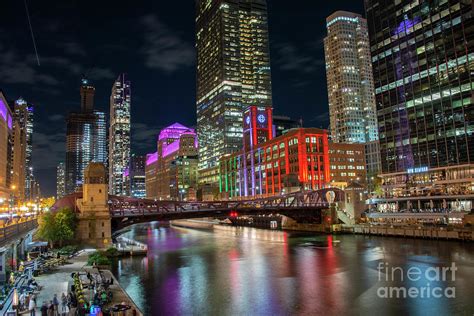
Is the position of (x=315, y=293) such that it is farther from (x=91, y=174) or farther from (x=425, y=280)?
(x=91, y=174)

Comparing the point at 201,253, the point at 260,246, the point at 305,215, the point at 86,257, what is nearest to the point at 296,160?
the point at 305,215

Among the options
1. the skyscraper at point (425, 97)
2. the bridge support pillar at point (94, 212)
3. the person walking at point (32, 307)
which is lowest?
the person walking at point (32, 307)

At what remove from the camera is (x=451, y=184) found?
371 ft

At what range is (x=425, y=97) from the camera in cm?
12119

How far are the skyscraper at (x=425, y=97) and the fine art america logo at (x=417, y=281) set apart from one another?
61.2 m

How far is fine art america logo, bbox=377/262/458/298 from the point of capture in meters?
42.2

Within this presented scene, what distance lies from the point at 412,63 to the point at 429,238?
63641 millimetres

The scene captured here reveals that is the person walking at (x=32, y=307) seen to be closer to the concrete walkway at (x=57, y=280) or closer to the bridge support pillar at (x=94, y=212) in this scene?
the concrete walkway at (x=57, y=280)

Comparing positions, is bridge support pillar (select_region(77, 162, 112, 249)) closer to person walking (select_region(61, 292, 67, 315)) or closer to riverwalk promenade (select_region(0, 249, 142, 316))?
riverwalk promenade (select_region(0, 249, 142, 316))

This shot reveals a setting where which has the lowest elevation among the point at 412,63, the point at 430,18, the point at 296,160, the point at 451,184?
the point at 451,184

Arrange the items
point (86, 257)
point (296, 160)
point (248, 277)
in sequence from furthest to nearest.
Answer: point (296, 160), point (86, 257), point (248, 277)

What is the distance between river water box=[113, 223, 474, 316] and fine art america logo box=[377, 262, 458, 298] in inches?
3.9

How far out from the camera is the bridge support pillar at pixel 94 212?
76625mm

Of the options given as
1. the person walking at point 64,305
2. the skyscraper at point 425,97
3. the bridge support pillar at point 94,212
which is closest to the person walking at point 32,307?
the person walking at point 64,305
